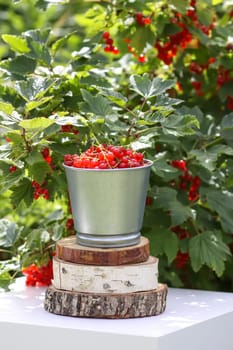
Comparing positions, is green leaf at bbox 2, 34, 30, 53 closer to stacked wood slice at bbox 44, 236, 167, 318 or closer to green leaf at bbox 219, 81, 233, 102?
stacked wood slice at bbox 44, 236, 167, 318

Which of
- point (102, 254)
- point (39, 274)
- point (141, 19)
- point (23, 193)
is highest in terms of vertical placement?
point (141, 19)

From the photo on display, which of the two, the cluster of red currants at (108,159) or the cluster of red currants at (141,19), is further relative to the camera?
the cluster of red currants at (141,19)

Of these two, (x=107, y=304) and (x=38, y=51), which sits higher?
(x=38, y=51)

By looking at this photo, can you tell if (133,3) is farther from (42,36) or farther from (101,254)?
(101,254)

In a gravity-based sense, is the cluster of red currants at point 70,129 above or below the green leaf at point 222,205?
above

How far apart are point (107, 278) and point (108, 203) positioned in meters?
0.19

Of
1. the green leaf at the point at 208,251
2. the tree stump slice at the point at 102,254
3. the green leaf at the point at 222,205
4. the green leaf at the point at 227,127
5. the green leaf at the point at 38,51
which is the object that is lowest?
the green leaf at the point at 208,251

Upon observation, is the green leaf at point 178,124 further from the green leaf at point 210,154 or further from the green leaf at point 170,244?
the green leaf at point 170,244

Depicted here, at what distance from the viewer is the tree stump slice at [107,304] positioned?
86.9 inches

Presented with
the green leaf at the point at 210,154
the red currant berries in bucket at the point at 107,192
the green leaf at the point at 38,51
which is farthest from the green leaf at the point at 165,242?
the green leaf at the point at 38,51

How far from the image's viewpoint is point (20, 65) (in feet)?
8.48

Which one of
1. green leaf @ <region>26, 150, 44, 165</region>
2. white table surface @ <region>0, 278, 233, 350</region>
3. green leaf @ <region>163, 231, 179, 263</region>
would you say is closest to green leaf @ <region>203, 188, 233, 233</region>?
green leaf @ <region>163, 231, 179, 263</region>

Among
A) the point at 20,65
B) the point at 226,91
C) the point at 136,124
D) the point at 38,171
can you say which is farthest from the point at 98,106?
the point at 226,91

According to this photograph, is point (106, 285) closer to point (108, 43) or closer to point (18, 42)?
point (18, 42)
